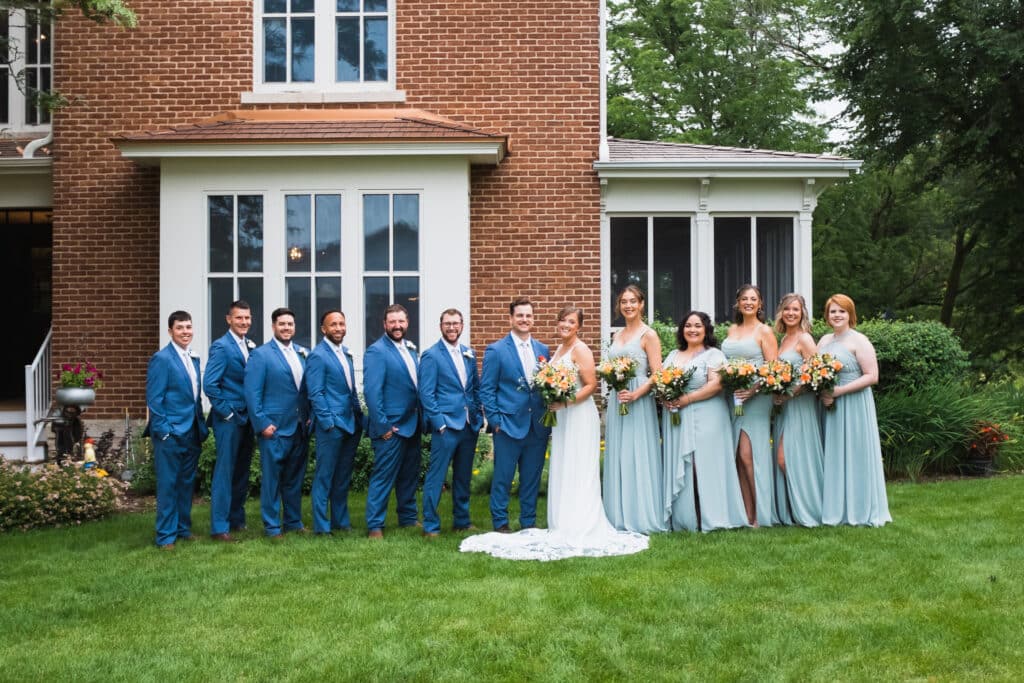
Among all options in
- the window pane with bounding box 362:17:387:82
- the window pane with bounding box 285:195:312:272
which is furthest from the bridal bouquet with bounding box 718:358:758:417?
the window pane with bounding box 362:17:387:82

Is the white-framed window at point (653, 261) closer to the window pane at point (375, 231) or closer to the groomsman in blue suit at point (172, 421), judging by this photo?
the window pane at point (375, 231)

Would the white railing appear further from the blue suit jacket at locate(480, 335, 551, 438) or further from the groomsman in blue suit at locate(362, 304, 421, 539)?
the blue suit jacket at locate(480, 335, 551, 438)

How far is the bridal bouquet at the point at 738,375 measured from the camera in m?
8.29

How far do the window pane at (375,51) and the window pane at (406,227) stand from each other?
188 cm

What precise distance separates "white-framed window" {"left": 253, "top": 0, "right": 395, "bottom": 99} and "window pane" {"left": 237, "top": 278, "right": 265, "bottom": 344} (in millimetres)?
2619

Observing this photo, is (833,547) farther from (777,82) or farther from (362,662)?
(777,82)

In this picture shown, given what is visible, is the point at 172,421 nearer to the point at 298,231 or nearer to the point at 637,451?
the point at 637,451

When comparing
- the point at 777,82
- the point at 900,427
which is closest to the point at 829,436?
the point at 900,427

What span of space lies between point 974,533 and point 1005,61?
1286 centimetres

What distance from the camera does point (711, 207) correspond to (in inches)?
523

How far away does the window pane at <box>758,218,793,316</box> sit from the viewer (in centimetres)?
1346

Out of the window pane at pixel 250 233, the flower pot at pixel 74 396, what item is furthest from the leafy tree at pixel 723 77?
the flower pot at pixel 74 396

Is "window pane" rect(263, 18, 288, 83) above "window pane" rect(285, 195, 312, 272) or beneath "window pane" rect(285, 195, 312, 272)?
above

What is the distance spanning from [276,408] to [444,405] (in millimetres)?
1375
